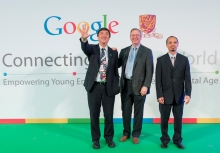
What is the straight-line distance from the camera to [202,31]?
360 centimetres

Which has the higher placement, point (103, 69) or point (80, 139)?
point (103, 69)

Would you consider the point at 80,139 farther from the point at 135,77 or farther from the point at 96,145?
the point at 135,77

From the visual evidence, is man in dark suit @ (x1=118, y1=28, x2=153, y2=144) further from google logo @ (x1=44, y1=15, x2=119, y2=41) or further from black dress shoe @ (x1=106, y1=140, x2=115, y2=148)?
google logo @ (x1=44, y1=15, x2=119, y2=41)

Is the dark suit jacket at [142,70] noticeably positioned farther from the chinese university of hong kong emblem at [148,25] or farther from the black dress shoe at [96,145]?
the chinese university of hong kong emblem at [148,25]

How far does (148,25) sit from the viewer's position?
3.60 metres

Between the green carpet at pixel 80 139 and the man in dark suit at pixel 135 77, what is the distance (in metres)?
0.27

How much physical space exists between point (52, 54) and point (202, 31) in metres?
2.72

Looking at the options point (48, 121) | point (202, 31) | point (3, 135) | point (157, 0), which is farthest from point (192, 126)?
point (3, 135)

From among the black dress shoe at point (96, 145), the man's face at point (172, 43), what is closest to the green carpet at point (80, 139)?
the black dress shoe at point (96, 145)

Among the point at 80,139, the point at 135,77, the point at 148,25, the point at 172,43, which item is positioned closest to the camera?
the point at 172,43

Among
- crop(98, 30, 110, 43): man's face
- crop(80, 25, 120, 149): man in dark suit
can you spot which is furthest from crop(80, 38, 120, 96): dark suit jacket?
crop(98, 30, 110, 43): man's face

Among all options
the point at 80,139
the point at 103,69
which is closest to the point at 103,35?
the point at 103,69

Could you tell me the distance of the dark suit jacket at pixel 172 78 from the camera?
8.55 ft

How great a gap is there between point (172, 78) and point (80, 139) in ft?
5.32
